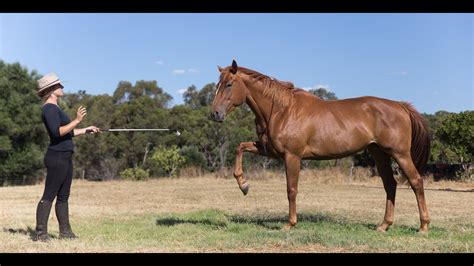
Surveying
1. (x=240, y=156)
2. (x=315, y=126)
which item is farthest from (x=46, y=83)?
(x=315, y=126)

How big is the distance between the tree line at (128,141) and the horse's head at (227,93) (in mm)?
17045

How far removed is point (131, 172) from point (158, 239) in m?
27.2

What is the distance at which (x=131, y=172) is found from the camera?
109 feet

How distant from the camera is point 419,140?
7824 mm

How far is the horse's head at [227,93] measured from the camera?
7.32m

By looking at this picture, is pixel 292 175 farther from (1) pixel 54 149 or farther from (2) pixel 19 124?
(2) pixel 19 124

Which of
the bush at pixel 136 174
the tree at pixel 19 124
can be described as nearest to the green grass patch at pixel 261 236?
the tree at pixel 19 124

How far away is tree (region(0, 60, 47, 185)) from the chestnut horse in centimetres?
2279

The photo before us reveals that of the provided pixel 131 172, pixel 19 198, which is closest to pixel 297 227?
pixel 19 198

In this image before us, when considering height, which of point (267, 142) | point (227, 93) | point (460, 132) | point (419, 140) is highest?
point (460, 132)

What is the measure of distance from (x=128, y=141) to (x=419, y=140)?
31442mm

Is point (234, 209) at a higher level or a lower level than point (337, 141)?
lower

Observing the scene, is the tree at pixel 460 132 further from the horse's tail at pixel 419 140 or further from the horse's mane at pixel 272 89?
the horse's mane at pixel 272 89
